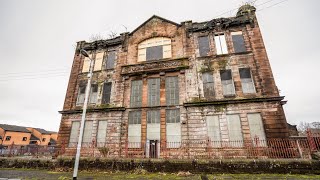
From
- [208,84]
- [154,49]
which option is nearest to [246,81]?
[208,84]

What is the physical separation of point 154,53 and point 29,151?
1348 cm

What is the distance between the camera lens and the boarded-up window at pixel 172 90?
14902mm

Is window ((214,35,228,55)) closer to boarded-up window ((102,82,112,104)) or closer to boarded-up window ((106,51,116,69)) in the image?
boarded-up window ((106,51,116,69))

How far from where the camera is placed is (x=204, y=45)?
16234mm

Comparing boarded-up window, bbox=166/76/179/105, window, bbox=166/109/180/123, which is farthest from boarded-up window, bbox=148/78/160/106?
window, bbox=166/109/180/123

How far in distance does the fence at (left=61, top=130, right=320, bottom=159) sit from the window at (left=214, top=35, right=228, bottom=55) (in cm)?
795

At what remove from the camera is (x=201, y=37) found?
16641 millimetres

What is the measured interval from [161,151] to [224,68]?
8.74m

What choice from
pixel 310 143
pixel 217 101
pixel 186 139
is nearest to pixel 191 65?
pixel 217 101

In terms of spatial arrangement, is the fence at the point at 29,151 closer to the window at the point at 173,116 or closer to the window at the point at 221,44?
the window at the point at 173,116

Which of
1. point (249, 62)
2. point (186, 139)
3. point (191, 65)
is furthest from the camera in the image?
point (191, 65)

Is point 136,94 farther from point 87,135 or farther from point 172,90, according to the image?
point 87,135

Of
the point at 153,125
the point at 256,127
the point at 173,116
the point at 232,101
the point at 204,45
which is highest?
the point at 204,45

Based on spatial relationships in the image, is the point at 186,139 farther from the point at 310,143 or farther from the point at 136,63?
the point at 136,63
